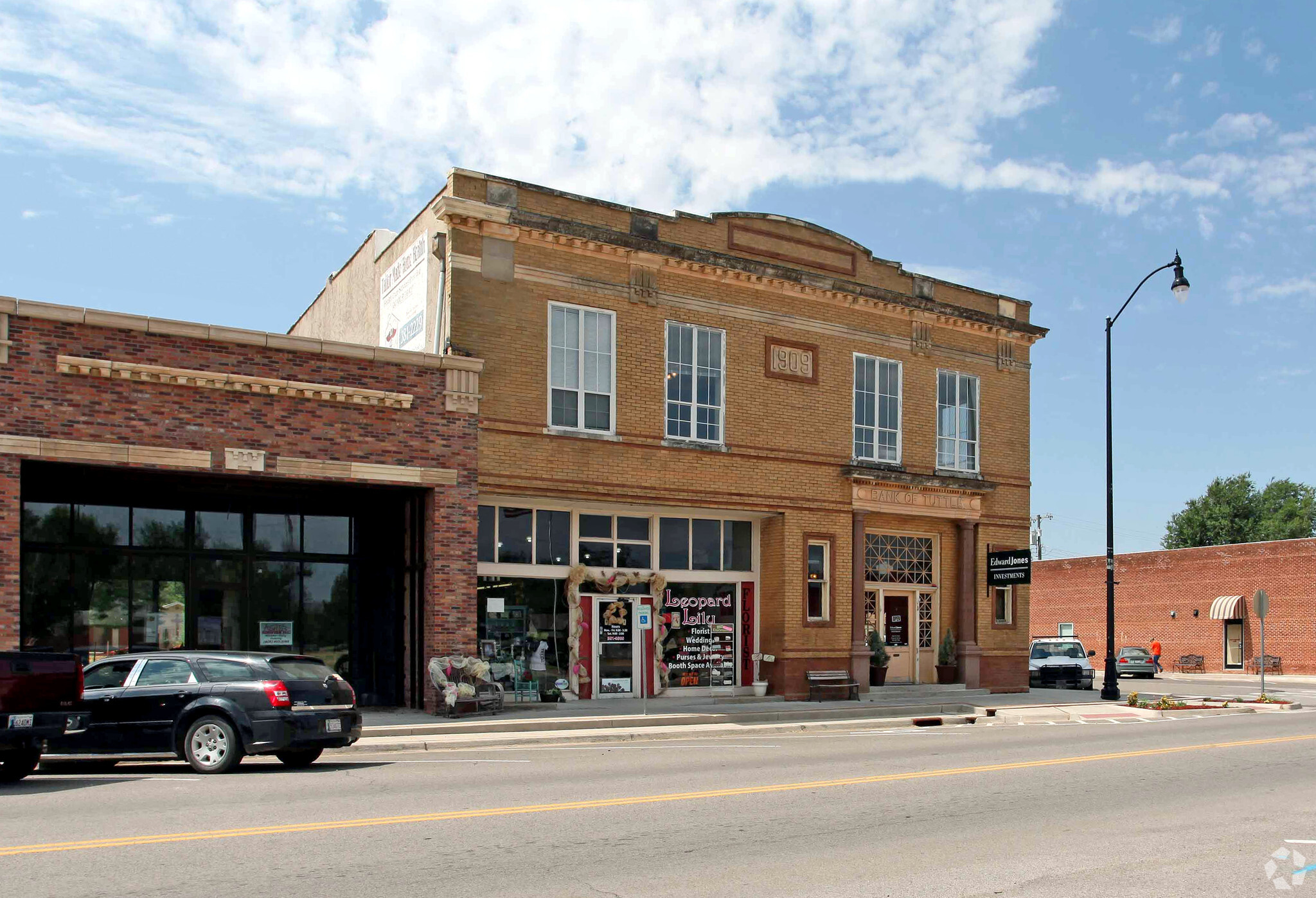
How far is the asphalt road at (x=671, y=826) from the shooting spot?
7.50 m

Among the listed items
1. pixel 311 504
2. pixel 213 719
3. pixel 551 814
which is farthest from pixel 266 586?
pixel 551 814

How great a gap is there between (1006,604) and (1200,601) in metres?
29.7

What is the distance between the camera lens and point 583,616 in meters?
23.1

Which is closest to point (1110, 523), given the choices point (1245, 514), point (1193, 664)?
point (1193, 664)

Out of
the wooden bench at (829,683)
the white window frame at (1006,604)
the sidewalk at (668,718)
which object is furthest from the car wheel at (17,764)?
the white window frame at (1006,604)

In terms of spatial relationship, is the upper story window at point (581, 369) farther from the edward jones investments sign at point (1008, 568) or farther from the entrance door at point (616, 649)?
the edward jones investments sign at point (1008, 568)

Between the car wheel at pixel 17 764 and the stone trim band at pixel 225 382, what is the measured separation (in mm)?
6716

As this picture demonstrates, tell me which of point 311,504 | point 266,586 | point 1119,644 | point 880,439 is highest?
point 880,439

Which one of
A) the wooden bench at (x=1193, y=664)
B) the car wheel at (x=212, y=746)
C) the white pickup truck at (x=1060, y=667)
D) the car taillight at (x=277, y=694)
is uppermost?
the car taillight at (x=277, y=694)

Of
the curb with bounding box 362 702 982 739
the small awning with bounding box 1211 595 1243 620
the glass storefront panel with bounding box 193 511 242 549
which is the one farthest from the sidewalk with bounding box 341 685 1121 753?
the small awning with bounding box 1211 595 1243 620

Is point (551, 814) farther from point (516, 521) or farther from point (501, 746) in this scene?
point (516, 521)

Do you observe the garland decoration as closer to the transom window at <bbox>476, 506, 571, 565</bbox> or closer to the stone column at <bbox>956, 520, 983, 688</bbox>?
the transom window at <bbox>476, 506, 571, 565</bbox>

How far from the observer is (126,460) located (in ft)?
58.5

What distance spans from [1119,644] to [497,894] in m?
57.4
